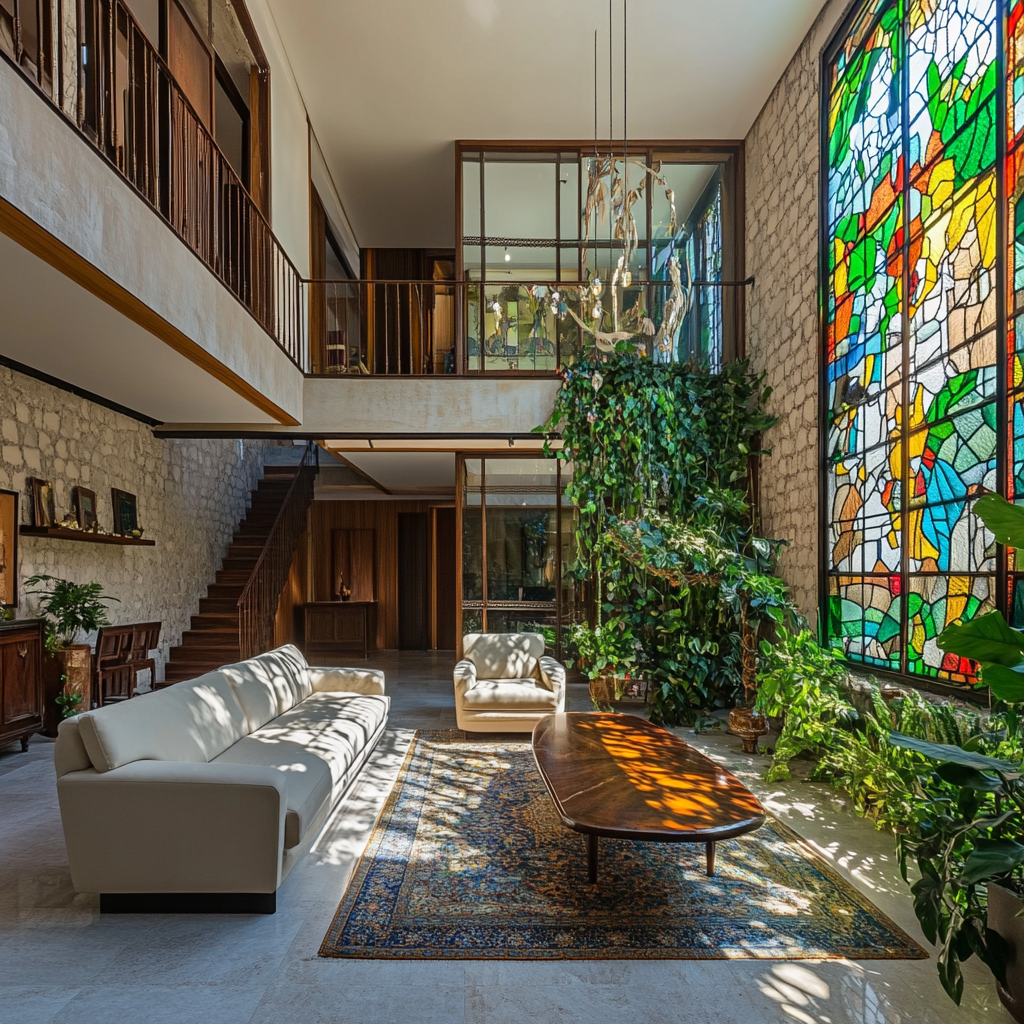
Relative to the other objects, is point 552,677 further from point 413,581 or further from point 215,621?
point 413,581

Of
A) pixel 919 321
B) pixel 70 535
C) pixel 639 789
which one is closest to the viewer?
pixel 639 789

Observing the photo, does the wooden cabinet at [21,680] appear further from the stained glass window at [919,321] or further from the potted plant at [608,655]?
the stained glass window at [919,321]

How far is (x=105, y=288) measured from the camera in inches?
132

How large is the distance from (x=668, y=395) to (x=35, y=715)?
525cm

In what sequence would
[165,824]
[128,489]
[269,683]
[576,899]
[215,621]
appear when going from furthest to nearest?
Result: [215,621] → [128,489] → [269,683] → [576,899] → [165,824]

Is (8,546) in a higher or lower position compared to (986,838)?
higher

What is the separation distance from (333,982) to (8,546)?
423cm

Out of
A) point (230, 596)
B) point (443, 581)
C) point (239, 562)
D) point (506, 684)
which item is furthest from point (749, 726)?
point (443, 581)

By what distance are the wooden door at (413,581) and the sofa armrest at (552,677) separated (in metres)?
5.96

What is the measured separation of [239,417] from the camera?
637 centimetres

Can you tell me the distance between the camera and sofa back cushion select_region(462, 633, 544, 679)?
248 inches

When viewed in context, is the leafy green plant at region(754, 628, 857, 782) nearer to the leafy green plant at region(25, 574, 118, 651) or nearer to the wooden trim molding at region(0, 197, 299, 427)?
the wooden trim molding at region(0, 197, 299, 427)

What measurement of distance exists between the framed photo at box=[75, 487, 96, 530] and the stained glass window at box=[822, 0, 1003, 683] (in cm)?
563

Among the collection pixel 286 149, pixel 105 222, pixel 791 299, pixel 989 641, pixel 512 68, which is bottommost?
pixel 989 641
